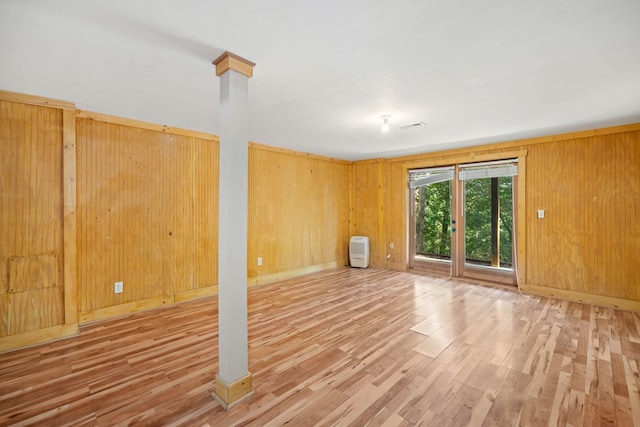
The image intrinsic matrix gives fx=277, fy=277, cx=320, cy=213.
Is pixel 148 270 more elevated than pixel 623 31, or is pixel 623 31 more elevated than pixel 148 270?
pixel 623 31

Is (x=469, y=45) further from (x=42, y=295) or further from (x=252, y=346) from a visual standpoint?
(x=42, y=295)

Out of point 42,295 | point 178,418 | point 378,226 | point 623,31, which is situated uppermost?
point 623,31

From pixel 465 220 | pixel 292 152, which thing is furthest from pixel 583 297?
pixel 292 152

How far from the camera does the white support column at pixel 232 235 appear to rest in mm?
1885

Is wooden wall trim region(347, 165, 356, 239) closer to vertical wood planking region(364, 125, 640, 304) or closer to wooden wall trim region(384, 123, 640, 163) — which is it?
wooden wall trim region(384, 123, 640, 163)

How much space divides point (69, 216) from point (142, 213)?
72 cm

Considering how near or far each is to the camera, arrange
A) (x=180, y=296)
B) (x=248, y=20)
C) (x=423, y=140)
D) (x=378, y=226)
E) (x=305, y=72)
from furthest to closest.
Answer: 1. (x=378, y=226)
2. (x=423, y=140)
3. (x=180, y=296)
4. (x=305, y=72)
5. (x=248, y=20)

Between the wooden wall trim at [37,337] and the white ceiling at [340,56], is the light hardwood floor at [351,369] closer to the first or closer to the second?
the wooden wall trim at [37,337]

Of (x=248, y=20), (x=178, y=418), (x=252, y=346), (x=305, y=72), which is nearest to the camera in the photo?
(x=248, y=20)

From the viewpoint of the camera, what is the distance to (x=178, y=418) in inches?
68.6

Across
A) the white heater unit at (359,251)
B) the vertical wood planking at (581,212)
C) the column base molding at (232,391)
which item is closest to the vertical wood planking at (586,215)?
the vertical wood planking at (581,212)

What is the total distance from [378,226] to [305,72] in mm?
4409

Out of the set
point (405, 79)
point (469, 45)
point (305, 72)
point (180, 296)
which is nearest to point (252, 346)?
point (180, 296)

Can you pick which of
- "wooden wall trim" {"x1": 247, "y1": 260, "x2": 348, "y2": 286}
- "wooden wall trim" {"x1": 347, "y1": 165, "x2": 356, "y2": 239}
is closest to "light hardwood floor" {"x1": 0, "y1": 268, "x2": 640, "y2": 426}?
"wooden wall trim" {"x1": 247, "y1": 260, "x2": 348, "y2": 286}
